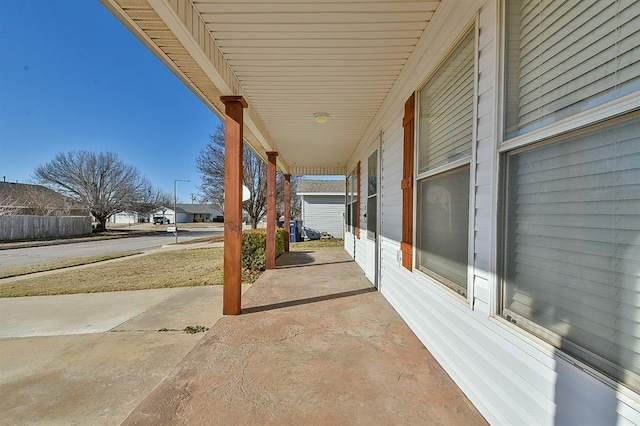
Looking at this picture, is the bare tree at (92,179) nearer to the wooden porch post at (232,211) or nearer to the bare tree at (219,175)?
→ the bare tree at (219,175)

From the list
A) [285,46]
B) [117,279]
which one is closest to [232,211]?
[285,46]

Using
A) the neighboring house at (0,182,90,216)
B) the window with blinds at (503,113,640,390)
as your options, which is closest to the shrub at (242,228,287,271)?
the window with blinds at (503,113,640,390)

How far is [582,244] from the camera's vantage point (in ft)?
3.87

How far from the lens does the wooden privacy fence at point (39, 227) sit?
1794cm

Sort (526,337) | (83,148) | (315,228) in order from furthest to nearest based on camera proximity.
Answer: (83,148)
(315,228)
(526,337)

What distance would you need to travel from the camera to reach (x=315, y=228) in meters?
17.2

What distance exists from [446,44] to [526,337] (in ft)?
7.24

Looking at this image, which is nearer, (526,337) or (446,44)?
(526,337)

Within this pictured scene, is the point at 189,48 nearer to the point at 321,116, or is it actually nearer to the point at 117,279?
the point at 321,116

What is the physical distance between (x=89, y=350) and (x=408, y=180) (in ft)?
12.7

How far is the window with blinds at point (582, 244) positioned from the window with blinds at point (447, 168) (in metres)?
0.55

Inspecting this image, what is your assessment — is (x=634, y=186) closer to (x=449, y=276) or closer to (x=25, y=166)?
(x=449, y=276)

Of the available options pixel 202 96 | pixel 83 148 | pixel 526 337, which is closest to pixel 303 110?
pixel 202 96

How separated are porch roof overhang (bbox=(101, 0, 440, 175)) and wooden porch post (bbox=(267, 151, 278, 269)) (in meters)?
2.22
